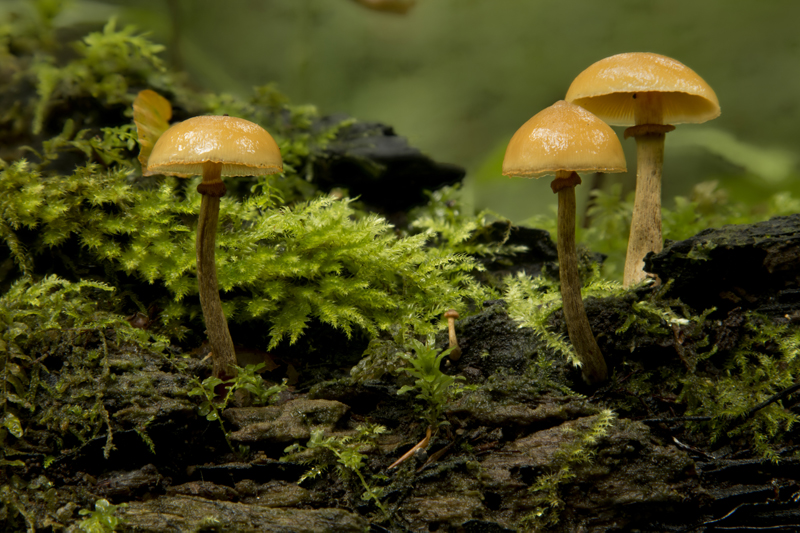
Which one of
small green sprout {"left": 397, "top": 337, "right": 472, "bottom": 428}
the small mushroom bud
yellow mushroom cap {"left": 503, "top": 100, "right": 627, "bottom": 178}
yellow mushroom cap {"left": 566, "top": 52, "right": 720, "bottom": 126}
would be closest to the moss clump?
the small mushroom bud

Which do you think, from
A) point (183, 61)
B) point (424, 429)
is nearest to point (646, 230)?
point (424, 429)

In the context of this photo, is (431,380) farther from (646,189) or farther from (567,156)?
(646,189)

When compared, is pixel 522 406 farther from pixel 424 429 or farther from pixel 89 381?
pixel 89 381

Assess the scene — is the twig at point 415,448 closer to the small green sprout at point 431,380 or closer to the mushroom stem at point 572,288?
the small green sprout at point 431,380

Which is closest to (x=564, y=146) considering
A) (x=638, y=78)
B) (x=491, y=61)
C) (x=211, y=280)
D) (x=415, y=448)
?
(x=638, y=78)

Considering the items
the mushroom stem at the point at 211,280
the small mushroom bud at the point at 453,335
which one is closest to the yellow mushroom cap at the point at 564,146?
the small mushroom bud at the point at 453,335

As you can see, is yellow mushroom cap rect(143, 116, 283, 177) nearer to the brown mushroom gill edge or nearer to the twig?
the twig

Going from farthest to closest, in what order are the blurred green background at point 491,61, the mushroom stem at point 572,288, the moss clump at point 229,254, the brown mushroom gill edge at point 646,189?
1. the blurred green background at point 491,61
2. the brown mushroom gill edge at point 646,189
3. the moss clump at point 229,254
4. the mushroom stem at point 572,288
